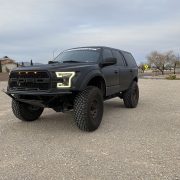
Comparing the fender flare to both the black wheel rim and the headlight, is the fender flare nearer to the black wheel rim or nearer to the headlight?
the headlight

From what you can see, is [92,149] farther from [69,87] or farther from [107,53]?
[107,53]

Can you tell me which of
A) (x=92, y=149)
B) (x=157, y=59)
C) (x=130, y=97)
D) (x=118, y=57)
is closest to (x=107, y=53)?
(x=118, y=57)

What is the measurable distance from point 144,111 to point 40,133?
376cm

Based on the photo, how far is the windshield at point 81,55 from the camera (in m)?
7.22

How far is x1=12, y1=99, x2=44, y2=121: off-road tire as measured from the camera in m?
7.12

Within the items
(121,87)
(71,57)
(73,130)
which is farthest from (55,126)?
(121,87)

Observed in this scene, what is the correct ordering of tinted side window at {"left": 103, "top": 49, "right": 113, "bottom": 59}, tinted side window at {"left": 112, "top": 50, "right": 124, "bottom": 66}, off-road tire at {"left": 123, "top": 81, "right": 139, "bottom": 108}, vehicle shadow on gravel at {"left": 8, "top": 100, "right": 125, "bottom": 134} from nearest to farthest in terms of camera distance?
vehicle shadow on gravel at {"left": 8, "top": 100, "right": 125, "bottom": 134}
tinted side window at {"left": 103, "top": 49, "right": 113, "bottom": 59}
tinted side window at {"left": 112, "top": 50, "right": 124, "bottom": 66}
off-road tire at {"left": 123, "top": 81, "right": 139, "bottom": 108}

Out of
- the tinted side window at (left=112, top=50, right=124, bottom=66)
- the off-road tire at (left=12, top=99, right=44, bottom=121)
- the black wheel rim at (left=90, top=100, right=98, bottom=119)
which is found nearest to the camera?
the black wheel rim at (left=90, top=100, right=98, bottom=119)

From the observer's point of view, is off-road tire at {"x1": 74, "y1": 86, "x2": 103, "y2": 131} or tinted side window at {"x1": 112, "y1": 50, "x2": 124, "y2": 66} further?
tinted side window at {"x1": 112, "y1": 50, "x2": 124, "y2": 66}

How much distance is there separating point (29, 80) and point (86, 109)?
4.29 feet

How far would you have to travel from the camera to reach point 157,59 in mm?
84125

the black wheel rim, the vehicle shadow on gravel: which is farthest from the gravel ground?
the black wheel rim

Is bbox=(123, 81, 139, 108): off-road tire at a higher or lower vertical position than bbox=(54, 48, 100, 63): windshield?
lower

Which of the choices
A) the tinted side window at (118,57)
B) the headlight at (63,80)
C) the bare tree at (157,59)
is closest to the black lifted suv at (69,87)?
the headlight at (63,80)
